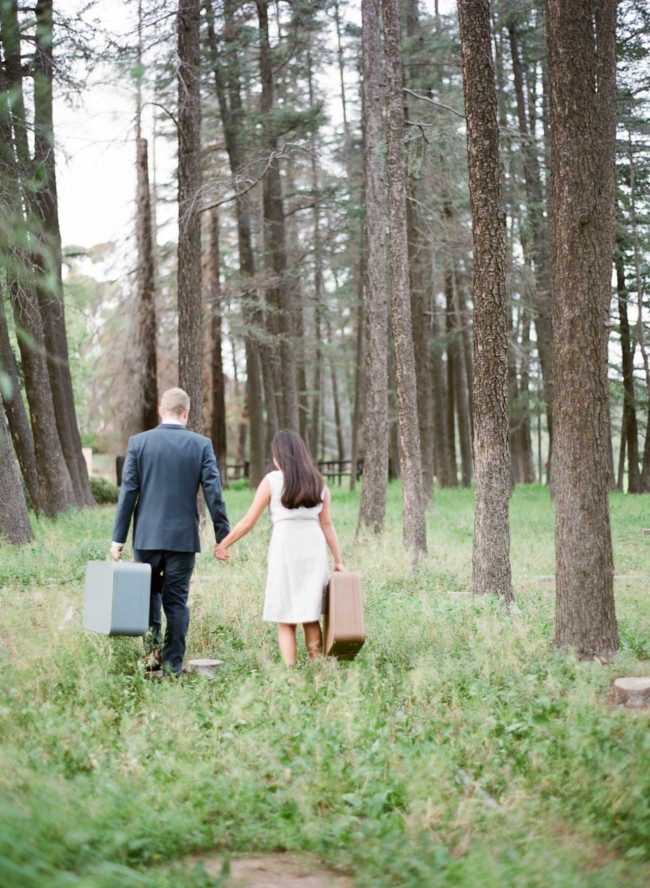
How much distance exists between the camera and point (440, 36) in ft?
70.7

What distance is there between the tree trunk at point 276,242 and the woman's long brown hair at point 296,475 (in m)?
15.3

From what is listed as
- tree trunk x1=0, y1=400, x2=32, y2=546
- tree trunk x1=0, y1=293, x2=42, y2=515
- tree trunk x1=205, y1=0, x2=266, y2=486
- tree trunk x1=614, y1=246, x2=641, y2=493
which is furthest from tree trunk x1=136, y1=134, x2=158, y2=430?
tree trunk x1=614, y1=246, x2=641, y2=493

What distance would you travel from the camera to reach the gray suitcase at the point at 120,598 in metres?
6.68

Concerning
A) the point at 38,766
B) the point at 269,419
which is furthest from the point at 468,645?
the point at 269,419

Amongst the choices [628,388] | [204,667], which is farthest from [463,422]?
[204,667]

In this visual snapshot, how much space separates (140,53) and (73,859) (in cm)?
1309

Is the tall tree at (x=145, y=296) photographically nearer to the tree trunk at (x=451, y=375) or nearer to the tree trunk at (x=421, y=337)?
the tree trunk at (x=421, y=337)

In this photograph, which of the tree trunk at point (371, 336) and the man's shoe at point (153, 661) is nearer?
the man's shoe at point (153, 661)

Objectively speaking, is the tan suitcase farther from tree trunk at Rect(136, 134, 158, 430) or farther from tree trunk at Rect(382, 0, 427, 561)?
tree trunk at Rect(136, 134, 158, 430)

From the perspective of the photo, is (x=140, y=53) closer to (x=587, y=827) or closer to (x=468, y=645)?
(x=468, y=645)

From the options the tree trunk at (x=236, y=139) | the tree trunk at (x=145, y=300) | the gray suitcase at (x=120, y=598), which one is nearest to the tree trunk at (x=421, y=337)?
the tree trunk at (x=236, y=139)

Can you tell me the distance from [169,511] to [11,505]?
295 inches

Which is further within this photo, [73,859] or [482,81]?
[482,81]

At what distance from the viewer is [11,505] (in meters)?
13.9
